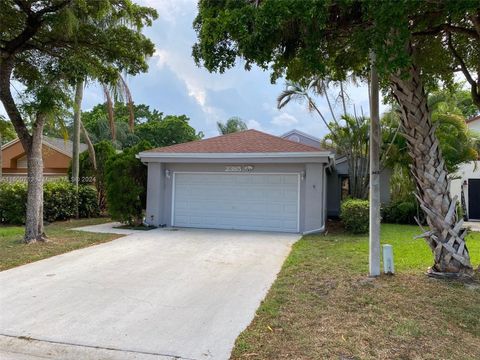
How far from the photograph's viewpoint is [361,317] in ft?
15.3

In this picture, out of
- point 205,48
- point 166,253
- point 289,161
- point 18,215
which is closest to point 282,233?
point 289,161

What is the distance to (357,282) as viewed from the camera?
6.14m

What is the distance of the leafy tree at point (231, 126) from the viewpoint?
39875 millimetres

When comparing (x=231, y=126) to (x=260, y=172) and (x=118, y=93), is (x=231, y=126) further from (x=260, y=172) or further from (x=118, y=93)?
(x=118, y=93)

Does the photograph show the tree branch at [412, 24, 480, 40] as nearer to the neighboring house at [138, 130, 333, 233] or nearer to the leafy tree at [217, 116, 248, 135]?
the neighboring house at [138, 130, 333, 233]

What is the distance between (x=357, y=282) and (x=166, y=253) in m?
4.52

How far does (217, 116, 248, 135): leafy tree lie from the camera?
131 feet

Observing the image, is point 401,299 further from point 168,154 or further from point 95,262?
point 168,154

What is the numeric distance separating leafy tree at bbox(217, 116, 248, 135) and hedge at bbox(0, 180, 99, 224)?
24.2 meters

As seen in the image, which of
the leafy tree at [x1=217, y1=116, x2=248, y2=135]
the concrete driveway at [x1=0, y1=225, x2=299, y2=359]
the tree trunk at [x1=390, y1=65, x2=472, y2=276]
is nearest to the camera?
the concrete driveway at [x1=0, y1=225, x2=299, y2=359]

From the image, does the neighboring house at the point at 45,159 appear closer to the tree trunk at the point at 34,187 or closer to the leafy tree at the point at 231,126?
the leafy tree at the point at 231,126

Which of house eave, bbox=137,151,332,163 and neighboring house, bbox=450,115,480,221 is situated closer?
house eave, bbox=137,151,332,163

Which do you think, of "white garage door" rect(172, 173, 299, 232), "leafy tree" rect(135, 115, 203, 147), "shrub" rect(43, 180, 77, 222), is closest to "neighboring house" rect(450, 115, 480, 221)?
"white garage door" rect(172, 173, 299, 232)

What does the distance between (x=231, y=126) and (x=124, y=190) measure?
90.9 ft
